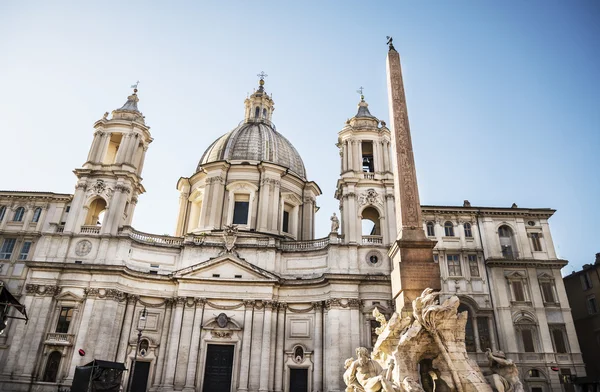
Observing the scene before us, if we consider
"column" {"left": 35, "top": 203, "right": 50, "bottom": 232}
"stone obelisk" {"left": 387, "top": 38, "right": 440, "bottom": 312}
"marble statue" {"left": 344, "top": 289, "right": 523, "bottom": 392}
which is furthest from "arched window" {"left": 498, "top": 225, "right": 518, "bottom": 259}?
"column" {"left": 35, "top": 203, "right": 50, "bottom": 232}

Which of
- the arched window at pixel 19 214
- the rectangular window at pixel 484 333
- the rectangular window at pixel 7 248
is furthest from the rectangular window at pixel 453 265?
the arched window at pixel 19 214

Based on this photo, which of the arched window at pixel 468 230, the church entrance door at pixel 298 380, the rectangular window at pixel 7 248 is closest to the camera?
the church entrance door at pixel 298 380

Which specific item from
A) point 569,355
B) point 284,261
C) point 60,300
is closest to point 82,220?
point 60,300

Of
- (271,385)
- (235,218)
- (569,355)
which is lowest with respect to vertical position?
(271,385)

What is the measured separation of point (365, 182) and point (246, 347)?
14717mm

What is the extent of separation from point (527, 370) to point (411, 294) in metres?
18.6

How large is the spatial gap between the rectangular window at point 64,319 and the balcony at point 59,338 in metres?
0.38

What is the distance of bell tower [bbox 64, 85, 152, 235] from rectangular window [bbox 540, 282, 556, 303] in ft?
99.3

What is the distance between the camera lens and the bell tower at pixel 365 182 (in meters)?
31.2

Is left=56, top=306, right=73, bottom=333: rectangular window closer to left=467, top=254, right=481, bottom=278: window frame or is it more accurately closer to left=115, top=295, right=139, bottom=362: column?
left=115, top=295, right=139, bottom=362: column

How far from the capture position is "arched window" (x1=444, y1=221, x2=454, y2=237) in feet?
101

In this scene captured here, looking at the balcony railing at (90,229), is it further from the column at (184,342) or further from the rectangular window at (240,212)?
the rectangular window at (240,212)

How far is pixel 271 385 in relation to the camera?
2764 cm

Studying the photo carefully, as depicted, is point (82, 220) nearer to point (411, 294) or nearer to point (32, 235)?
point (32, 235)
